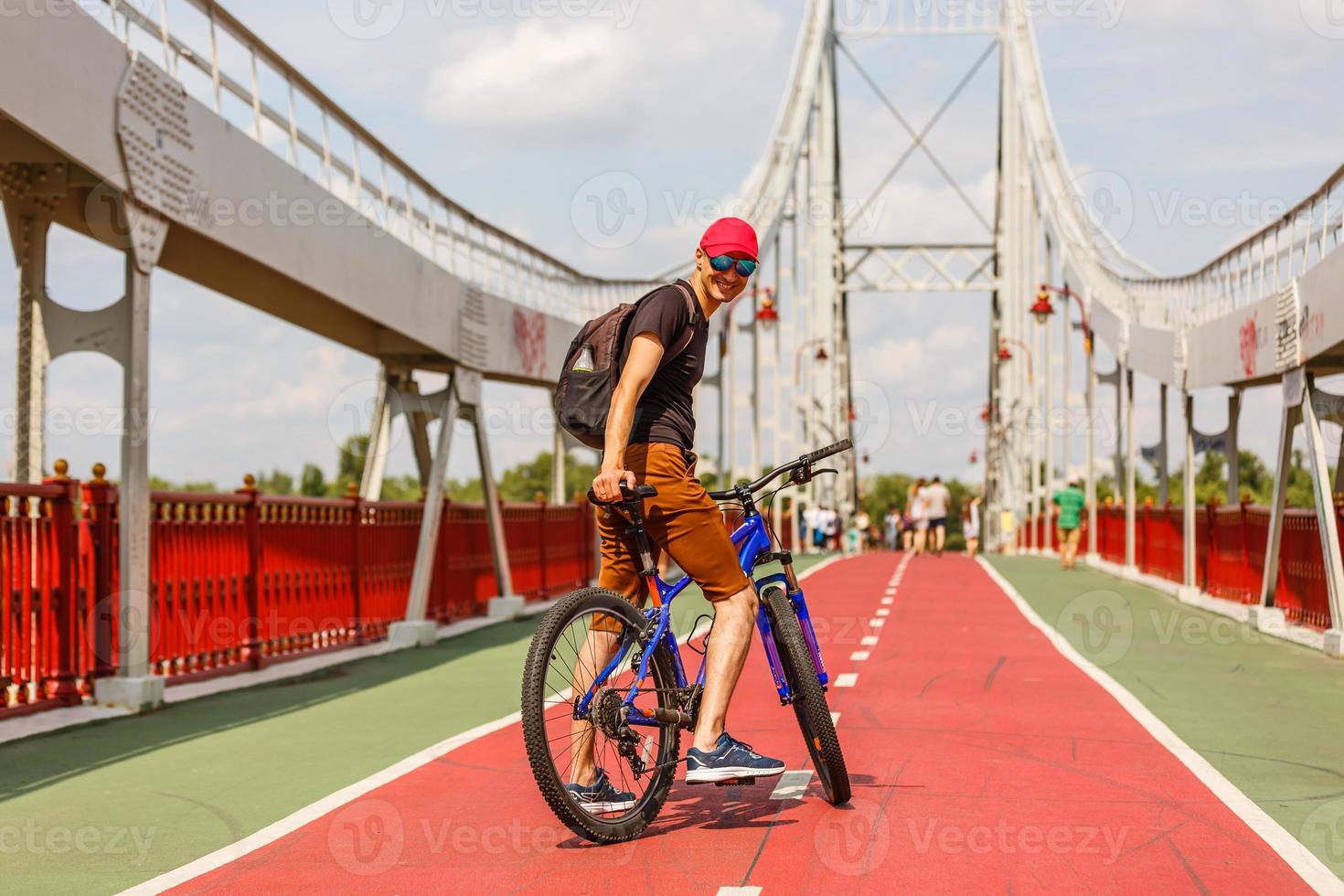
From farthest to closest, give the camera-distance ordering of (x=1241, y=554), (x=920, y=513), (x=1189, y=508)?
(x=920, y=513), (x=1189, y=508), (x=1241, y=554)

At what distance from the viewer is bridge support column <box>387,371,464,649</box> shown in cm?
1463

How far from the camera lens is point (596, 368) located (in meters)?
5.49

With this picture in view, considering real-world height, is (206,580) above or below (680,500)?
below

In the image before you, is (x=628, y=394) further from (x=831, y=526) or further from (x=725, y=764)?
(x=831, y=526)

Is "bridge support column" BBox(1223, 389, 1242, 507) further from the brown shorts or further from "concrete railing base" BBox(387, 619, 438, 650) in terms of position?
the brown shorts

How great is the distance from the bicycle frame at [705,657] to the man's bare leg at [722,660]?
0.07 metres

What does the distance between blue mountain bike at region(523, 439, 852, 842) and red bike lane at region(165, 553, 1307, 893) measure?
0.18 metres

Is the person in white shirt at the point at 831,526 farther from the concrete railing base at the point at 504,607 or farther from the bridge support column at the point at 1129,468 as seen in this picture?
the concrete railing base at the point at 504,607

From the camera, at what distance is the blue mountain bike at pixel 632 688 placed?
506cm

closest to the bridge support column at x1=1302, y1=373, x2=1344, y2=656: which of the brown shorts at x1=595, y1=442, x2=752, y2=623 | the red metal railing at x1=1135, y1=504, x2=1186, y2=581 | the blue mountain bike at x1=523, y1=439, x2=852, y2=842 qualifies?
the red metal railing at x1=1135, y1=504, x2=1186, y2=581

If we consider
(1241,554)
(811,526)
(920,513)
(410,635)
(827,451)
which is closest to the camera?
(827,451)

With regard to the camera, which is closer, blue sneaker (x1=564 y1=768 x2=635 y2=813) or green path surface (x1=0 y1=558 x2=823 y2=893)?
blue sneaker (x1=564 y1=768 x2=635 y2=813)

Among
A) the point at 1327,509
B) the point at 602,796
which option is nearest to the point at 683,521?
the point at 602,796

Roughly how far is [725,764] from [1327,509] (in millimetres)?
9445
